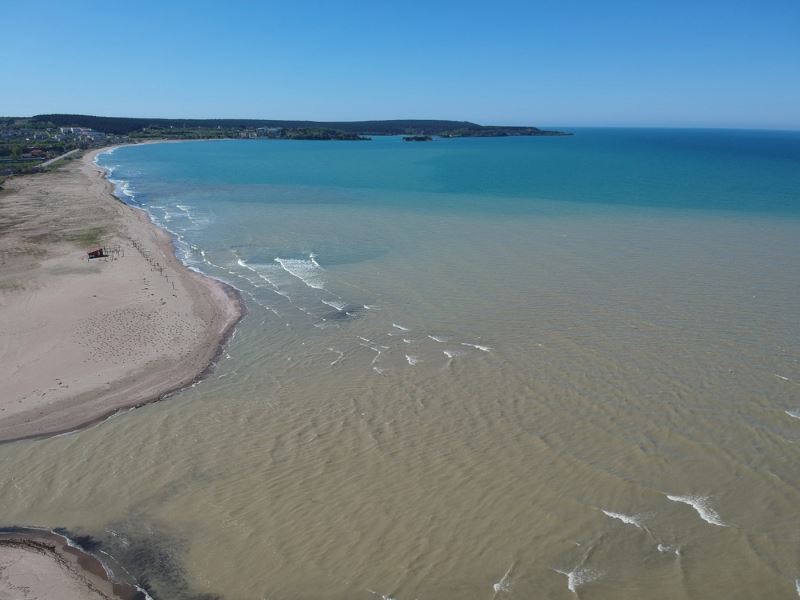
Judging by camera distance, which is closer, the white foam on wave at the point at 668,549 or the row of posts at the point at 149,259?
the white foam on wave at the point at 668,549

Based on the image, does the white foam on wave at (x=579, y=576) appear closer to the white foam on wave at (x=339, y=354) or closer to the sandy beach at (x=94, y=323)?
the white foam on wave at (x=339, y=354)

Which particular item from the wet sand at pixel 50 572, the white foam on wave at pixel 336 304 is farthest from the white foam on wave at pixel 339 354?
the wet sand at pixel 50 572

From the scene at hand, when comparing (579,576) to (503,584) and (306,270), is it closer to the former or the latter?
(503,584)

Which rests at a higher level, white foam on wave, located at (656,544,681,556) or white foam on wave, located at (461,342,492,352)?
white foam on wave, located at (461,342,492,352)

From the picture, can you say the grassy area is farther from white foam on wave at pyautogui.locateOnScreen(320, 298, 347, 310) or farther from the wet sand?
the wet sand

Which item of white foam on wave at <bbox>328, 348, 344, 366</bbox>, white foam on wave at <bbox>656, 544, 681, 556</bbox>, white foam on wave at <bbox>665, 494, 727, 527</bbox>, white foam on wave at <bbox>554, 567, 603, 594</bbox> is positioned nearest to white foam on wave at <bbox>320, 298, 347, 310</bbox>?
white foam on wave at <bbox>328, 348, 344, 366</bbox>

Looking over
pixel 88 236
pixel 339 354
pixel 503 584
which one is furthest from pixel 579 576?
pixel 88 236
